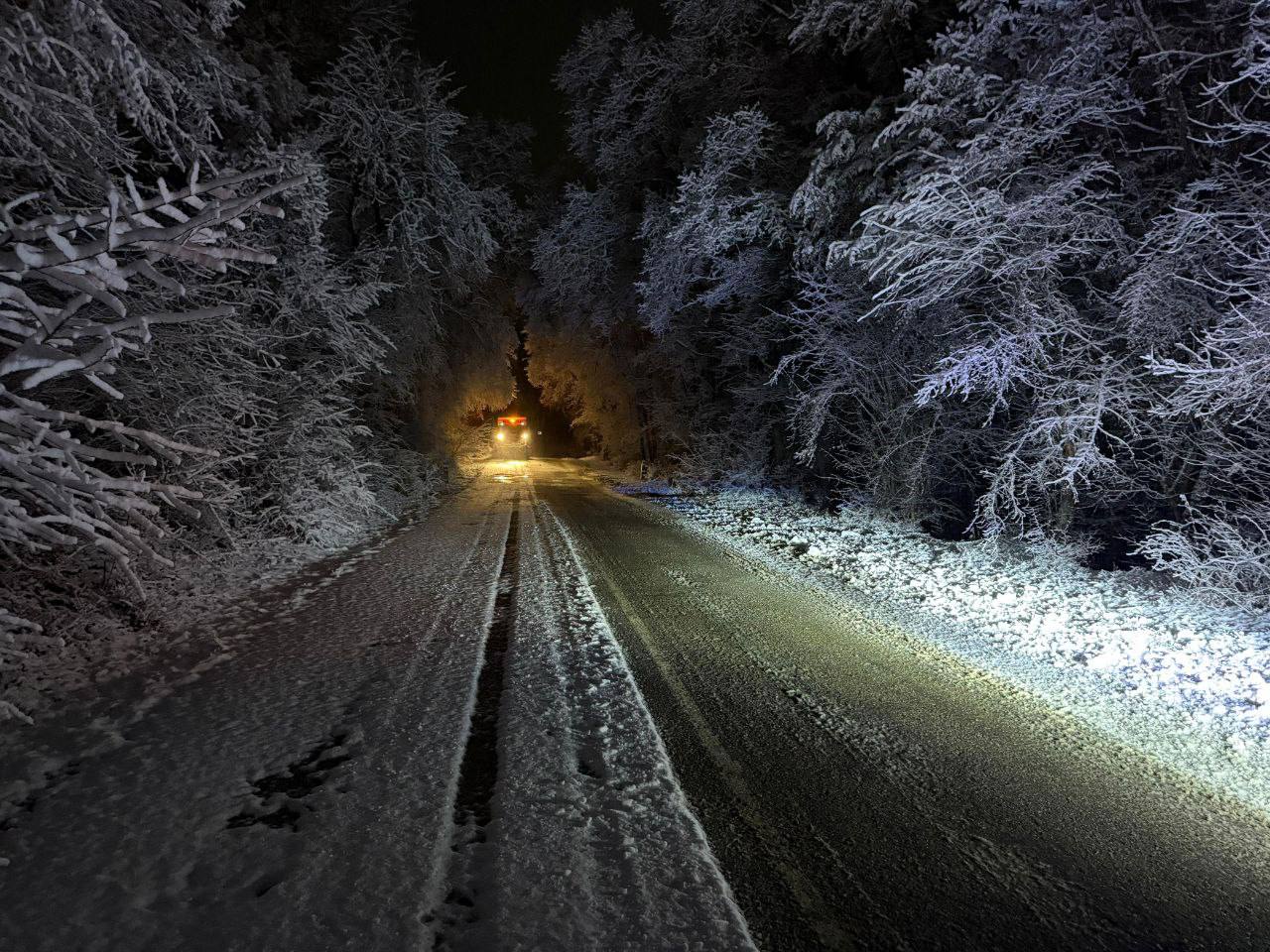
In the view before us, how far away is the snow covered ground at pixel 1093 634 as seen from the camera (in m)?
4.18

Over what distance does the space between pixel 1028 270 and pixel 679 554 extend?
5768mm

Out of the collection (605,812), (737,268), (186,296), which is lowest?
(605,812)

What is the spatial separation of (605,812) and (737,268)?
1322cm

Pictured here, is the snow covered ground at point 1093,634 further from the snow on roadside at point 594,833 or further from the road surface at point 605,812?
the snow on roadside at point 594,833

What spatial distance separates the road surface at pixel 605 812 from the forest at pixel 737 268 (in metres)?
1.04

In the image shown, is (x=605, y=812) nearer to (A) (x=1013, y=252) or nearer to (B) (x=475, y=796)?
(B) (x=475, y=796)

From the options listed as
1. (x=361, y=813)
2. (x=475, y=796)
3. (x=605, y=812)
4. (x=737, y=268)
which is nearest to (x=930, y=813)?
(x=605, y=812)

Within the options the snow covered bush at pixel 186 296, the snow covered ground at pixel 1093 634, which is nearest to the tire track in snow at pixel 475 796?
the snow covered bush at pixel 186 296

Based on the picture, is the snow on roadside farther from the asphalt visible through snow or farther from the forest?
the forest

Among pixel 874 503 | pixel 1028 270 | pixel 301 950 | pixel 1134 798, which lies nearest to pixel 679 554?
pixel 874 503

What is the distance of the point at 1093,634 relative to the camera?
602 centimetres

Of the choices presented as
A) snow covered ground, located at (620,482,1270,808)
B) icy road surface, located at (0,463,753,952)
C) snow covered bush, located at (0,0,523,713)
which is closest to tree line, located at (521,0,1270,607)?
snow covered ground, located at (620,482,1270,808)

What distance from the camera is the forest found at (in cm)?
407

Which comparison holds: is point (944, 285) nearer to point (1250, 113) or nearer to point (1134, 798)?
point (1250, 113)
